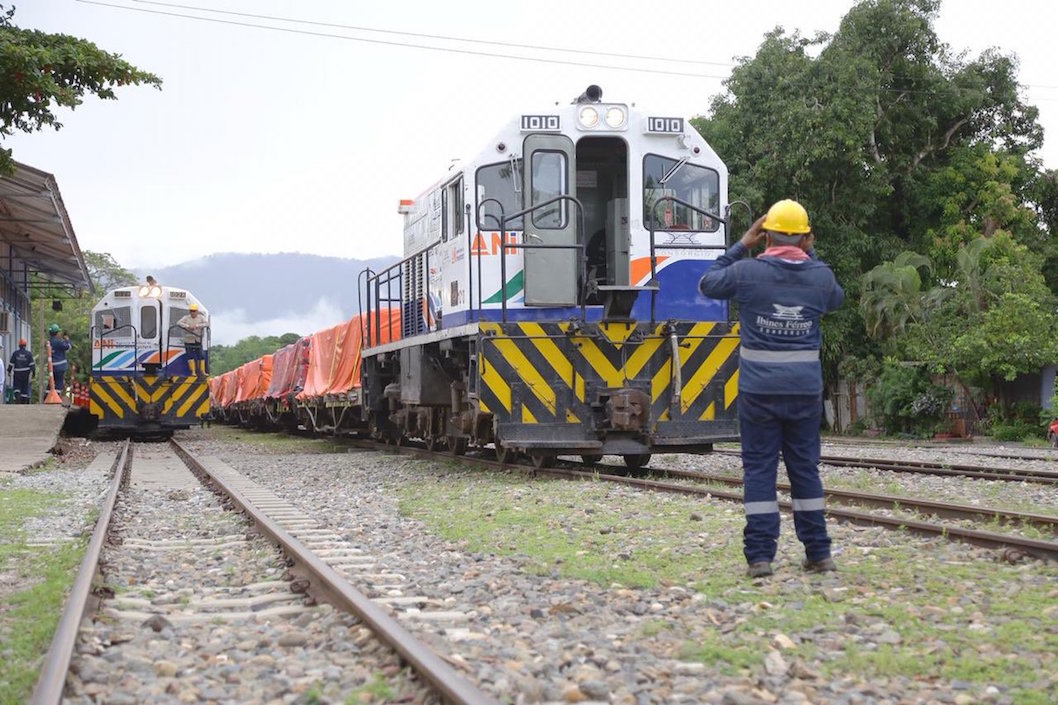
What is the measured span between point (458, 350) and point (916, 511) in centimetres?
501

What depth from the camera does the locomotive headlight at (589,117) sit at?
1112 cm

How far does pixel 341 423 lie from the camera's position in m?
19.1

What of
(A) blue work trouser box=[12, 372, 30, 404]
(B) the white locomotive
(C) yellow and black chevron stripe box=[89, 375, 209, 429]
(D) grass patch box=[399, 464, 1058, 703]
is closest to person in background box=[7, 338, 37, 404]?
(A) blue work trouser box=[12, 372, 30, 404]

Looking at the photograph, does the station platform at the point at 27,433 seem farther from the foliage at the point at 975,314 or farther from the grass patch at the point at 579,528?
the foliage at the point at 975,314

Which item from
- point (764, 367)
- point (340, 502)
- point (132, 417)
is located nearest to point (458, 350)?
point (340, 502)

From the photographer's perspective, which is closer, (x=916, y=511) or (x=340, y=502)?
(x=916, y=511)

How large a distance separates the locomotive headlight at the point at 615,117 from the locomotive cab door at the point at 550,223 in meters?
0.47

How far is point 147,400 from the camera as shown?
887 inches

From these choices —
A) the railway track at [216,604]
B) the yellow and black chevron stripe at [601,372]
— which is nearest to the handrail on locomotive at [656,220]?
the yellow and black chevron stripe at [601,372]

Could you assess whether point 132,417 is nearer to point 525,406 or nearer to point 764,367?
point 525,406

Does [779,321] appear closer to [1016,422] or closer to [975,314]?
[1016,422]

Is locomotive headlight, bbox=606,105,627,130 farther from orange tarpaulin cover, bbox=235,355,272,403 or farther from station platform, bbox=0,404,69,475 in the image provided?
orange tarpaulin cover, bbox=235,355,272,403

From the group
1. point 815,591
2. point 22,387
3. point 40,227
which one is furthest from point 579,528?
point 40,227

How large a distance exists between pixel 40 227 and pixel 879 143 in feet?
66.6
